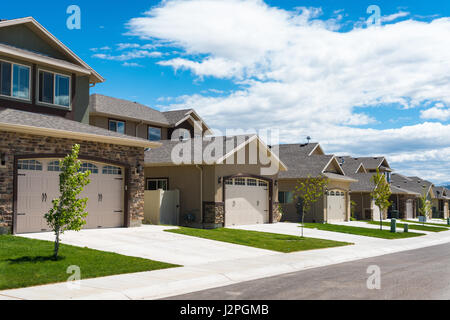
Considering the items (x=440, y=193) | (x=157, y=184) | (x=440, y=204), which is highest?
(x=157, y=184)

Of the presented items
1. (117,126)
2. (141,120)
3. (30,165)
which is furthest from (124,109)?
(30,165)

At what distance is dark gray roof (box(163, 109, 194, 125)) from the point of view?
3788cm

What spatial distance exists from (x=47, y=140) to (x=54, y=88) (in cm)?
448

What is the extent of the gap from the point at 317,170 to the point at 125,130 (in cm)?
1472

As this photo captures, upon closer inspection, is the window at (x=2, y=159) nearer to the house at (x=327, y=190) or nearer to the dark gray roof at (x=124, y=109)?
the dark gray roof at (x=124, y=109)

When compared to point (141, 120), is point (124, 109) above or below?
above

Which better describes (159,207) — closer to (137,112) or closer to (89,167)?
(89,167)

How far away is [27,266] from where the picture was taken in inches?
478

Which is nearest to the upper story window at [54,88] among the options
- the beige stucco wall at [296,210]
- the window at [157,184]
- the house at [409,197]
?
the window at [157,184]

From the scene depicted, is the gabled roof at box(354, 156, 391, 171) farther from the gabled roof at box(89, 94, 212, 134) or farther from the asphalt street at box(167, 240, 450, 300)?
the asphalt street at box(167, 240, 450, 300)

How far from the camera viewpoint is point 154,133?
36.9 metres

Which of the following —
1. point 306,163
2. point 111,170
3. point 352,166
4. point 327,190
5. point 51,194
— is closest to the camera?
point 51,194

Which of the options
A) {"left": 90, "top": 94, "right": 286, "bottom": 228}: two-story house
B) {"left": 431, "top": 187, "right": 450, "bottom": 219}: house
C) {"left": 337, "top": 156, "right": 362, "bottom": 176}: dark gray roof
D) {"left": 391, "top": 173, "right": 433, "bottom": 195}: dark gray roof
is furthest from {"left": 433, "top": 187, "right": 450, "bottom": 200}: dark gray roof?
{"left": 90, "top": 94, "right": 286, "bottom": 228}: two-story house

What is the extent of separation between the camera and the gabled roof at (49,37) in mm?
21128
